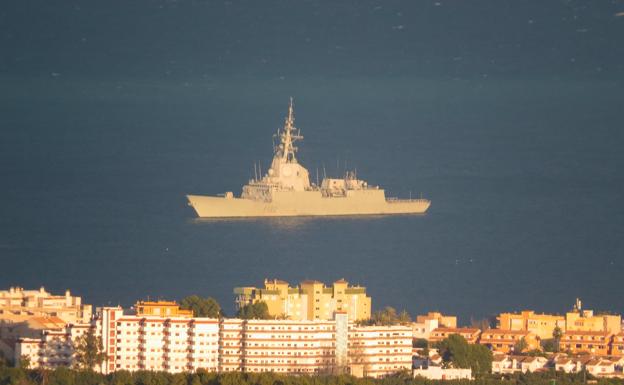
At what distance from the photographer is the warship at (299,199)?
88.9 m

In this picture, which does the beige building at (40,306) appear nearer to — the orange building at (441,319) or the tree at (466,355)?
the orange building at (441,319)

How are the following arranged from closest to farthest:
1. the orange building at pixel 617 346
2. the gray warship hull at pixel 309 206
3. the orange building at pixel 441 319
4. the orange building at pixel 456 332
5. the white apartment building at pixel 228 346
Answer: the white apartment building at pixel 228 346 → the orange building at pixel 617 346 → the orange building at pixel 456 332 → the orange building at pixel 441 319 → the gray warship hull at pixel 309 206

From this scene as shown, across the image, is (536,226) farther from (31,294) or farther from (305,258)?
(31,294)

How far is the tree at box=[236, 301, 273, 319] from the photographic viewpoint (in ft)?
199

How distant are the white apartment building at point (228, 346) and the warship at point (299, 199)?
29670 millimetres

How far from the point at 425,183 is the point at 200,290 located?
28.8 metres

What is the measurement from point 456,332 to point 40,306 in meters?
6.65

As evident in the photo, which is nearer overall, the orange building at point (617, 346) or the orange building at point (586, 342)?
the orange building at point (617, 346)

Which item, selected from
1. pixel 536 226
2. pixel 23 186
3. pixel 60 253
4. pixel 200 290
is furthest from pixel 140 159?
pixel 200 290

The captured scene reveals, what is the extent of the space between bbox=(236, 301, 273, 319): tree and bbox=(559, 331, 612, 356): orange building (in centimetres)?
448

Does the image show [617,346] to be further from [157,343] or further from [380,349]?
[157,343]

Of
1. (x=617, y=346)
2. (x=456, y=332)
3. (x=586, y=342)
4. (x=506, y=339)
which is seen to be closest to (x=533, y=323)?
(x=506, y=339)

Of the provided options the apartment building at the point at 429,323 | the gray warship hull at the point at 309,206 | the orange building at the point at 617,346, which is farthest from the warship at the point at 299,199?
the orange building at the point at 617,346

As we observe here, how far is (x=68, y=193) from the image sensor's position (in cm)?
9412
